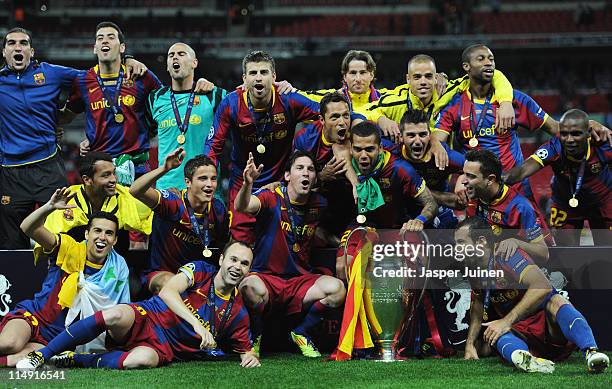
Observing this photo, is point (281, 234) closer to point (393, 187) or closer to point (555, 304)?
point (393, 187)

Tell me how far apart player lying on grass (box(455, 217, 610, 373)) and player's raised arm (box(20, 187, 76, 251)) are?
266 cm

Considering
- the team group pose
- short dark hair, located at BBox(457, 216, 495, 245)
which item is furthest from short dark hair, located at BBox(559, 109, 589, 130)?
short dark hair, located at BBox(457, 216, 495, 245)

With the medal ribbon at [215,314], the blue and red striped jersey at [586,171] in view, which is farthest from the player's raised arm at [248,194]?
the blue and red striped jersey at [586,171]

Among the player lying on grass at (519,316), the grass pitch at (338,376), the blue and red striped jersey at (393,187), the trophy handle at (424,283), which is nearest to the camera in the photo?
the grass pitch at (338,376)

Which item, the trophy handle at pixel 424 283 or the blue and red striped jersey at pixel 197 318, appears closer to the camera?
the blue and red striped jersey at pixel 197 318

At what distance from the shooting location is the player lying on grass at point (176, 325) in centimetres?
557

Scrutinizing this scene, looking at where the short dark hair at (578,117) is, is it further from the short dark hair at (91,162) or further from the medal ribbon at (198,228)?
the short dark hair at (91,162)

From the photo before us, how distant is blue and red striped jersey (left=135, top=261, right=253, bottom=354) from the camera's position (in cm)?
589

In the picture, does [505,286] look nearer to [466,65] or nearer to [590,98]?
[466,65]

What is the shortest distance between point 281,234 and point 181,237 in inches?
28.6

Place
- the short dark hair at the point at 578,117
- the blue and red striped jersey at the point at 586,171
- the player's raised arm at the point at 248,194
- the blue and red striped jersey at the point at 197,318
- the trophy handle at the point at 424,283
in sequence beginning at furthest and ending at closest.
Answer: the blue and red striped jersey at the point at 586,171 → the short dark hair at the point at 578,117 → the trophy handle at the point at 424,283 → the blue and red striped jersey at the point at 197,318 → the player's raised arm at the point at 248,194

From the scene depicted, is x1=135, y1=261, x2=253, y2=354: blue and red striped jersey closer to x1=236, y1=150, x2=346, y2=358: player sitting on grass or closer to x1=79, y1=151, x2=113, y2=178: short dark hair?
x1=236, y1=150, x2=346, y2=358: player sitting on grass

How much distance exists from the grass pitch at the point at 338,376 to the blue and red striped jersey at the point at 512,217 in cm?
86

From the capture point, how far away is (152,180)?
5898 mm
